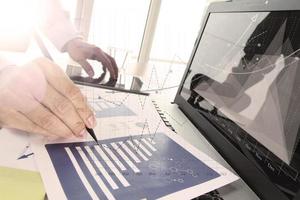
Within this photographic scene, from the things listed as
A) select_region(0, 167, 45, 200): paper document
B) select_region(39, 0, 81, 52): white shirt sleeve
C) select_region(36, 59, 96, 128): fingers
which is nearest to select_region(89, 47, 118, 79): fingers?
select_region(39, 0, 81, 52): white shirt sleeve

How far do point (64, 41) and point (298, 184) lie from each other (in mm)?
881

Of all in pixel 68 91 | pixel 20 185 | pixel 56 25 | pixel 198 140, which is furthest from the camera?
pixel 56 25

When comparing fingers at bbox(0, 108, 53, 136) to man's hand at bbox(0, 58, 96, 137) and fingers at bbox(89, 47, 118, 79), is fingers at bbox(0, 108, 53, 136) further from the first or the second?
fingers at bbox(89, 47, 118, 79)

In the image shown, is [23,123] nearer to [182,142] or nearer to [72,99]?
[72,99]

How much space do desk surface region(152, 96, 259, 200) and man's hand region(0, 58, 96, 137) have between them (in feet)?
0.67

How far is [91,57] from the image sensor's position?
0.85m

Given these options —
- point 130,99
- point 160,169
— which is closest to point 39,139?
point 160,169

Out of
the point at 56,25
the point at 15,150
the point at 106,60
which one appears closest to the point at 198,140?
the point at 15,150

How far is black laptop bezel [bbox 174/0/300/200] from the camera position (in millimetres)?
326

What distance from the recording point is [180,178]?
1.04 feet

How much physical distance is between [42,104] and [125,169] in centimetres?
15

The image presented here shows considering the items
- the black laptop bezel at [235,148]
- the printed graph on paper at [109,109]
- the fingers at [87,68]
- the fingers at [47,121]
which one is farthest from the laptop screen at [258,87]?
the fingers at [87,68]

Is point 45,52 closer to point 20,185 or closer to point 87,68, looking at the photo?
point 87,68

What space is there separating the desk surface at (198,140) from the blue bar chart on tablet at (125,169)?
3 centimetres
